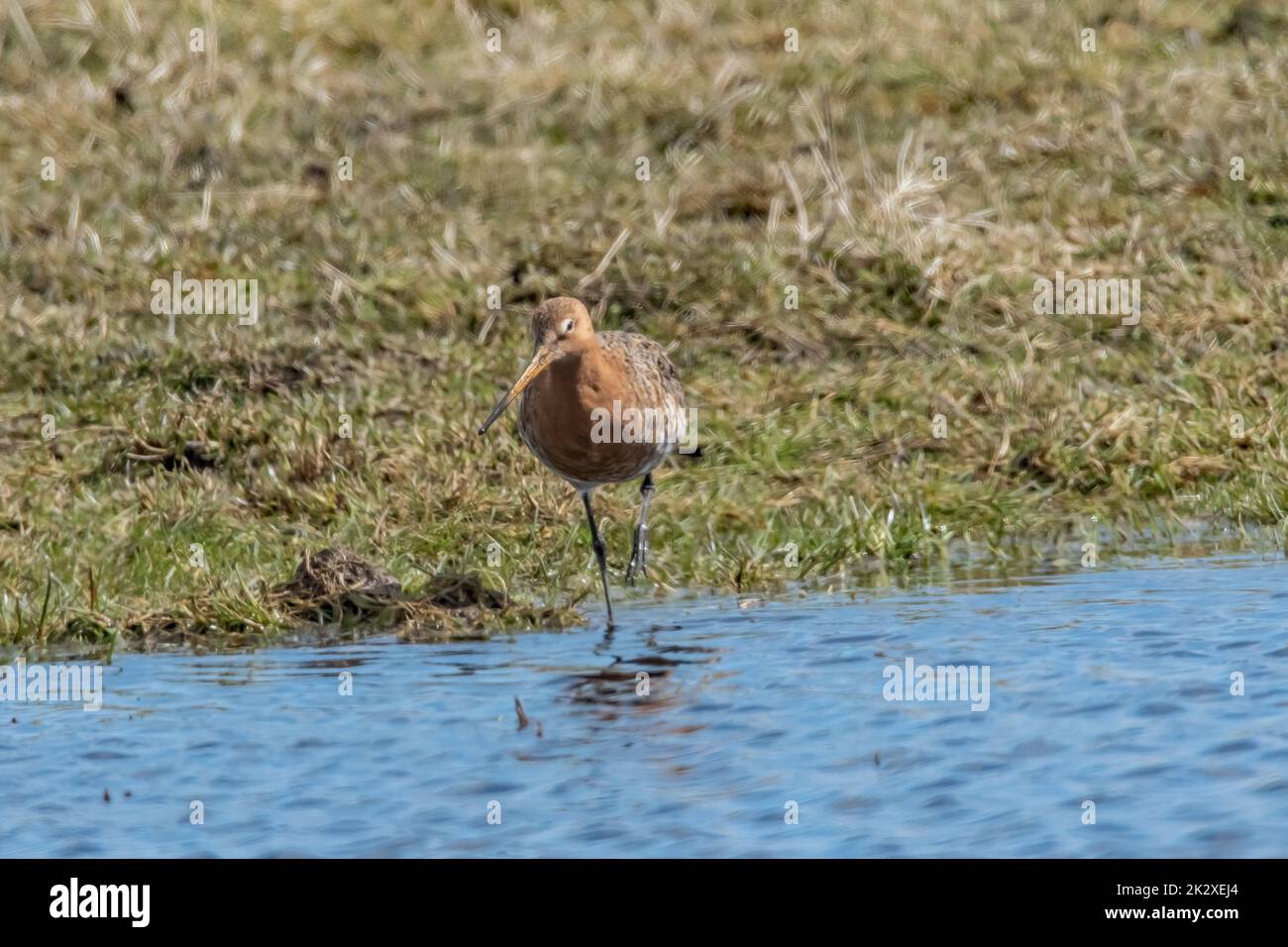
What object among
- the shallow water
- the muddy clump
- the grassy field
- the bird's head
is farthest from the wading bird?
the shallow water

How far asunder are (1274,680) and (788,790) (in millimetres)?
1768

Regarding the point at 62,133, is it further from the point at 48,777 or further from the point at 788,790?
the point at 788,790

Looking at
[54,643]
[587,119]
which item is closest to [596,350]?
[54,643]

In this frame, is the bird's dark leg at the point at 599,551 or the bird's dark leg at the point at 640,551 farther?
the bird's dark leg at the point at 640,551

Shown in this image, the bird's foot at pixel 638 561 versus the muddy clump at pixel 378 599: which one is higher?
the bird's foot at pixel 638 561

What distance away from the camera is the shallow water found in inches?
239

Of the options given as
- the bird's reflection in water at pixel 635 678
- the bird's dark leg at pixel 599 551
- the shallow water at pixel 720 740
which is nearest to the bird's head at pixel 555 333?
the bird's dark leg at pixel 599 551

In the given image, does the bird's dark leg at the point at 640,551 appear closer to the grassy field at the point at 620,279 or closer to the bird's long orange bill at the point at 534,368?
the grassy field at the point at 620,279

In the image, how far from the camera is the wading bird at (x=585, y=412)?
899 centimetres

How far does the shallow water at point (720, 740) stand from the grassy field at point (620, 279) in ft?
2.35

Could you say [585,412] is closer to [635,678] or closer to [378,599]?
[378,599]

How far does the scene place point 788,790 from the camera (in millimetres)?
6414

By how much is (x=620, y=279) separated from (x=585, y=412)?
300 cm

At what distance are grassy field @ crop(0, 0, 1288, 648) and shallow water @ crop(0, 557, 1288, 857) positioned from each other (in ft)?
2.35
